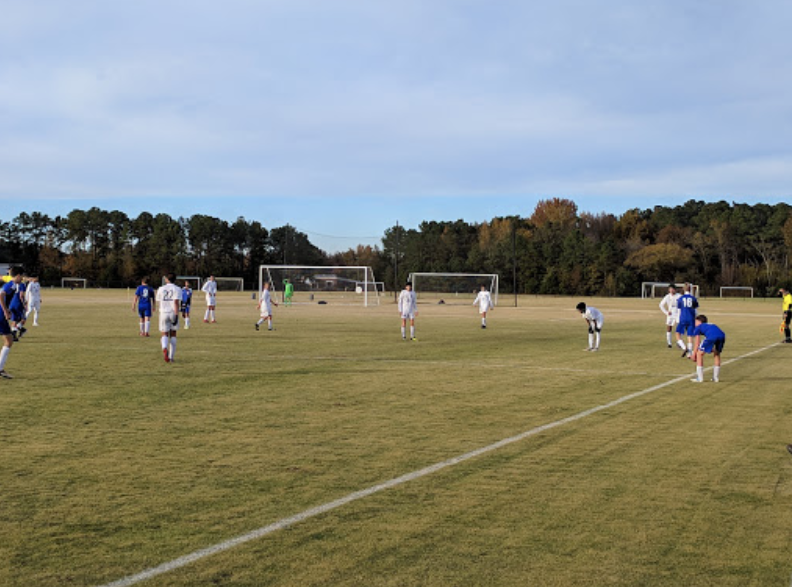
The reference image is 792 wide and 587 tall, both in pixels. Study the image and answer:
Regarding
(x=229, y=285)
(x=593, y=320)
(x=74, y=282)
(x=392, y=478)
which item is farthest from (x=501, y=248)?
(x=392, y=478)

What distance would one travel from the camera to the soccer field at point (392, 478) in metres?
5.49

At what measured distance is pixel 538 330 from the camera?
34.8m

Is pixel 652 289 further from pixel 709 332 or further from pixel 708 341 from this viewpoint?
pixel 708 341

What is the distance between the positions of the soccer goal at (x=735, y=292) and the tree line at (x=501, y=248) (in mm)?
1529

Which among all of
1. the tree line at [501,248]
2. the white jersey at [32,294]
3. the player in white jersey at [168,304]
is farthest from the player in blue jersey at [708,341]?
the tree line at [501,248]

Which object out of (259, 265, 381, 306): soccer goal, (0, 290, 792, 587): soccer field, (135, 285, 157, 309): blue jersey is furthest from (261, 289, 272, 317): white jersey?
(259, 265, 381, 306): soccer goal

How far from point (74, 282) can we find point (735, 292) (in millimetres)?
93125

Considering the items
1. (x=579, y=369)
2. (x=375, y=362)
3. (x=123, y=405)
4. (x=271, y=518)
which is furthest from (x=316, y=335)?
(x=271, y=518)

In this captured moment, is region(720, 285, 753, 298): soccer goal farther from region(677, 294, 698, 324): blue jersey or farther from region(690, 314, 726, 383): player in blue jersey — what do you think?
region(690, 314, 726, 383): player in blue jersey

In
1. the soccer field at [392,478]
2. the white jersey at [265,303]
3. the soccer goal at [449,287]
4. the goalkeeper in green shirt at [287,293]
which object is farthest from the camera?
the soccer goal at [449,287]

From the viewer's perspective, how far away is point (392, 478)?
7840mm

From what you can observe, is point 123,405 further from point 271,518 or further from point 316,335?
point 316,335

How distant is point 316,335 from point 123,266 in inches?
4002

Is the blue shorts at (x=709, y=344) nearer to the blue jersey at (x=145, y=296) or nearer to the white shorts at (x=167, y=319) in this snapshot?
the white shorts at (x=167, y=319)
